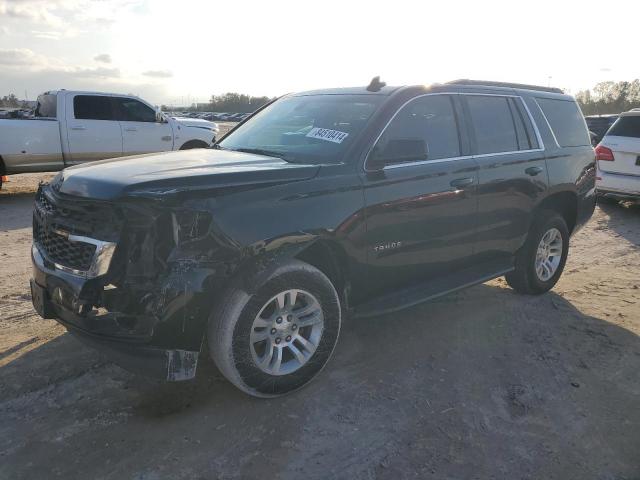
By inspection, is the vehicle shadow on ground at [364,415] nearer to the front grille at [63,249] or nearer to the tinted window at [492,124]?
the front grille at [63,249]

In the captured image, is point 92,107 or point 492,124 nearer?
point 492,124

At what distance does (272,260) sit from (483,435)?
1568 mm

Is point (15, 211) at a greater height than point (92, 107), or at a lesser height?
lesser

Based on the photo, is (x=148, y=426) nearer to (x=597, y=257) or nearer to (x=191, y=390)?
(x=191, y=390)

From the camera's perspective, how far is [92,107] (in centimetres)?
1088

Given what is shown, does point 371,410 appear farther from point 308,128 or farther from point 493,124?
point 493,124

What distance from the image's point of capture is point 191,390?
3463mm

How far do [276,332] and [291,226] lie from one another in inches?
26.2

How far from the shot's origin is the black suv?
286 cm

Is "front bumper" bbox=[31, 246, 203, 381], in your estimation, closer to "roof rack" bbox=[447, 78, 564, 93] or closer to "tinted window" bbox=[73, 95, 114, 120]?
"roof rack" bbox=[447, 78, 564, 93]

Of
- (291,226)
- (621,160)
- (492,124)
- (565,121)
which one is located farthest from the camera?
(621,160)

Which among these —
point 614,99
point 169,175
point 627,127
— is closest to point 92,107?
point 169,175

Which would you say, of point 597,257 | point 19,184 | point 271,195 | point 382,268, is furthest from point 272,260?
point 19,184

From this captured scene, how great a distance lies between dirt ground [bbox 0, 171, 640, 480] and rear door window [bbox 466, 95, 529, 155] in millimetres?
1501
